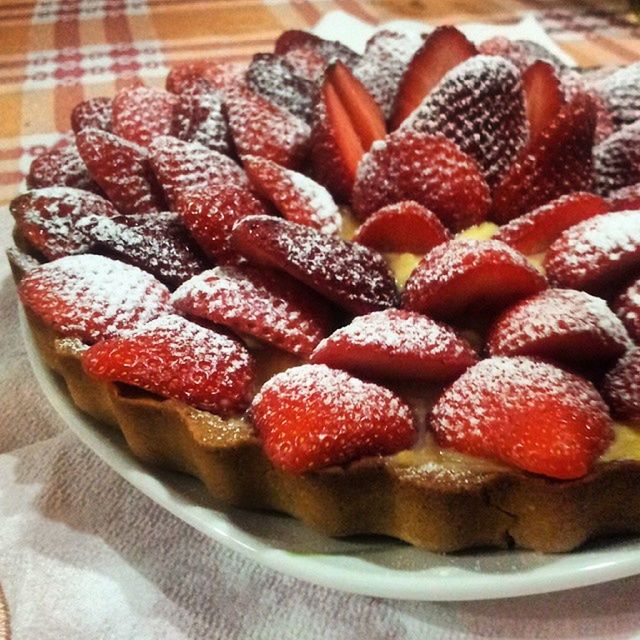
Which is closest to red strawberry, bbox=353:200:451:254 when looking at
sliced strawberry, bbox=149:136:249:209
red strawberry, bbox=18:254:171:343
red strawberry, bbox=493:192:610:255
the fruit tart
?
the fruit tart

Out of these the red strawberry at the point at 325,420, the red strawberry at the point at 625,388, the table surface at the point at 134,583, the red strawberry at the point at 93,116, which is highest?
the red strawberry at the point at 625,388

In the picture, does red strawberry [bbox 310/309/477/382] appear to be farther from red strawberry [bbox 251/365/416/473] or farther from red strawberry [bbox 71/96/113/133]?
red strawberry [bbox 71/96/113/133]

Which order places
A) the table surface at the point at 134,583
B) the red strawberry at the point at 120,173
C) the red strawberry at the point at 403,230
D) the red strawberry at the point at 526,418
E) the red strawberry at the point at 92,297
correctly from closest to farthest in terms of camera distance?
1. the red strawberry at the point at 526,418
2. the table surface at the point at 134,583
3. the red strawberry at the point at 92,297
4. the red strawberry at the point at 403,230
5. the red strawberry at the point at 120,173

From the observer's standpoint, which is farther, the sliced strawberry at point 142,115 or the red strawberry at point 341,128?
the sliced strawberry at point 142,115

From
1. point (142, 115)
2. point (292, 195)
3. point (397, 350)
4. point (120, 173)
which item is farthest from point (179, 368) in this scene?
point (142, 115)

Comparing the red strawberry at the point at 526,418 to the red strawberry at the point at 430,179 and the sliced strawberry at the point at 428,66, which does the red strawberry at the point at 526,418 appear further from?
the sliced strawberry at the point at 428,66

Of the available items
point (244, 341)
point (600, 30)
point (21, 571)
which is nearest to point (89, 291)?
point (244, 341)

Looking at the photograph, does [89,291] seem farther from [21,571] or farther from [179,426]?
[21,571]

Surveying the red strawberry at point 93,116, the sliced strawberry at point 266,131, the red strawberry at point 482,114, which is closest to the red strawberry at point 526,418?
the red strawberry at point 482,114
